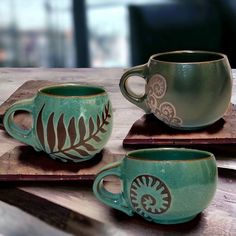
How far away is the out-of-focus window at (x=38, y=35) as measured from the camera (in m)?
3.09

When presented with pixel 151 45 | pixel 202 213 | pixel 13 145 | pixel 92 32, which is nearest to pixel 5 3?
pixel 92 32

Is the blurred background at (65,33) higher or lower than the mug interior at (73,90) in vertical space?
lower

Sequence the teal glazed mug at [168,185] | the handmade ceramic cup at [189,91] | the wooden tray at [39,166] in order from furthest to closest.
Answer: the handmade ceramic cup at [189,91], the wooden tray at [39,166], the teal glazed mug at [168,185]

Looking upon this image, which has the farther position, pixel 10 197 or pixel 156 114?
pixel 156 114

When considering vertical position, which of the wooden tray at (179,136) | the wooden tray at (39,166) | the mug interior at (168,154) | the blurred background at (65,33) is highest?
the mug interior at (168,154)

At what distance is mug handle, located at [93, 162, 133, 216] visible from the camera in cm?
54

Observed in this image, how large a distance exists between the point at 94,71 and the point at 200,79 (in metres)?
0.62

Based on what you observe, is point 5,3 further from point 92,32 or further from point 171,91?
point 171,91

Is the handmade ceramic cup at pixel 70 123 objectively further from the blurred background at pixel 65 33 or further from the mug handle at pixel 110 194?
Answer: the blurred background at pixel 65 33

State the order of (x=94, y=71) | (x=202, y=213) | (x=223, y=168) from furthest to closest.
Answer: (x=94, y=71) → (x=223, y=168) → (x=202, y=213)

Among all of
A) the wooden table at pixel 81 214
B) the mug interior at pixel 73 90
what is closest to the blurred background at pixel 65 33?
the mug interior at pixel 73 90

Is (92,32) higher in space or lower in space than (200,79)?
lower

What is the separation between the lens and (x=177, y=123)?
2.48 feet

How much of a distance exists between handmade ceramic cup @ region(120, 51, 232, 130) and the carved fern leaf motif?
0.38 ft
